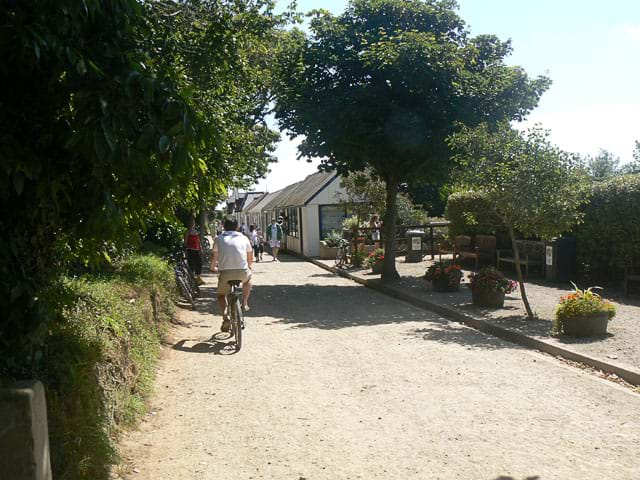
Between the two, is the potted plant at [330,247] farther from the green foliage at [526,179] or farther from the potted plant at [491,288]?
the green foliage at [526,179]

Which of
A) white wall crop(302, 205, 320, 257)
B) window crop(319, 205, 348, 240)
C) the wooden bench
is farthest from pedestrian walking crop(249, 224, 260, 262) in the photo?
A: the wooden bench

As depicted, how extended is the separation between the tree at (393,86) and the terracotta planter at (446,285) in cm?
318

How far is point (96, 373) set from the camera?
5152mm

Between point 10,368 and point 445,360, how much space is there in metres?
5.75

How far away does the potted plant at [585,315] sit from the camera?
9.49 metres

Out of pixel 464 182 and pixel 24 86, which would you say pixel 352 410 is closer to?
pixel 24 86

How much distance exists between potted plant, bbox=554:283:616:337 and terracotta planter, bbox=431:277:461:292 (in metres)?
6.13

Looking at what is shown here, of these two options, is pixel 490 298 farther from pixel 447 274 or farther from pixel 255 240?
pixel 255 240

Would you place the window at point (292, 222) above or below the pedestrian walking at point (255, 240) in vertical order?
above

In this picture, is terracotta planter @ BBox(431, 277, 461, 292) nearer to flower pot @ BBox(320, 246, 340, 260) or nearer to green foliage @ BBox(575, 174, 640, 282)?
green foliage @ BBox(575, 174, 640, 282)

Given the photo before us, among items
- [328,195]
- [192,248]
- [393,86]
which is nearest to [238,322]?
[192,248]

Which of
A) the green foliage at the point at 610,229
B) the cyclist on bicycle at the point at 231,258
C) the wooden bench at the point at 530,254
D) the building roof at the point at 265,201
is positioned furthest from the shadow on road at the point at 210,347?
the building roof at the point at 265,201

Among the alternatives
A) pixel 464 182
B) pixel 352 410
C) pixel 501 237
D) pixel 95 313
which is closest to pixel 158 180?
pixel 95 313

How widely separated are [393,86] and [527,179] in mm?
7169
